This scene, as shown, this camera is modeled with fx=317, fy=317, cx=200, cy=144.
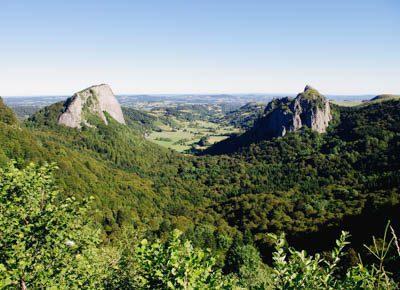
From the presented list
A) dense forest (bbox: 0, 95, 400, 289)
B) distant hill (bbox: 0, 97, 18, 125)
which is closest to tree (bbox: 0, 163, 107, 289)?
dense forest (bbox: 0, 95, 400, 289)

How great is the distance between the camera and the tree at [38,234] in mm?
13109

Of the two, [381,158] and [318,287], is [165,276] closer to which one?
[318,287]

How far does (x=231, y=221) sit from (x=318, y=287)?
13380 cm

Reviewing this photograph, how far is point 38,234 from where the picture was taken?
13.9 metres

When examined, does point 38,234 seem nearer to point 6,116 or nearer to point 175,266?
point 175,266

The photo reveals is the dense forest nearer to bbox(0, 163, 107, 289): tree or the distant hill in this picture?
bbox(0, 163, 107, 289): tree

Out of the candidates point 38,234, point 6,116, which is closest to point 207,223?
point 6,116

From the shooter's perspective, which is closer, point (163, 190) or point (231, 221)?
point (231, 221)

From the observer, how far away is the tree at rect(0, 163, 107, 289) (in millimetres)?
13109

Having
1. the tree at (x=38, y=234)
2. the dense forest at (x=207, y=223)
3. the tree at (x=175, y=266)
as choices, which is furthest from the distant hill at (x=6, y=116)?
the tree at (x=175, y=266)

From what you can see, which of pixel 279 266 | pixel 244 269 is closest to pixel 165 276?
pixel 279 266

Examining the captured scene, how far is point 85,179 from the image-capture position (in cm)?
13975

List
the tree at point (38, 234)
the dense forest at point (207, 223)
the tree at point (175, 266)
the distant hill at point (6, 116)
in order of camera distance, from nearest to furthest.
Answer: the tree at point (175, 266), the dense forest at point (207, 223), the tree at point (38, 234), the distant hill at point (6, 116)

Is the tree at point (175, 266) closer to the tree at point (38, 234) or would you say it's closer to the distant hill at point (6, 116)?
the tree at point (38, 234)
